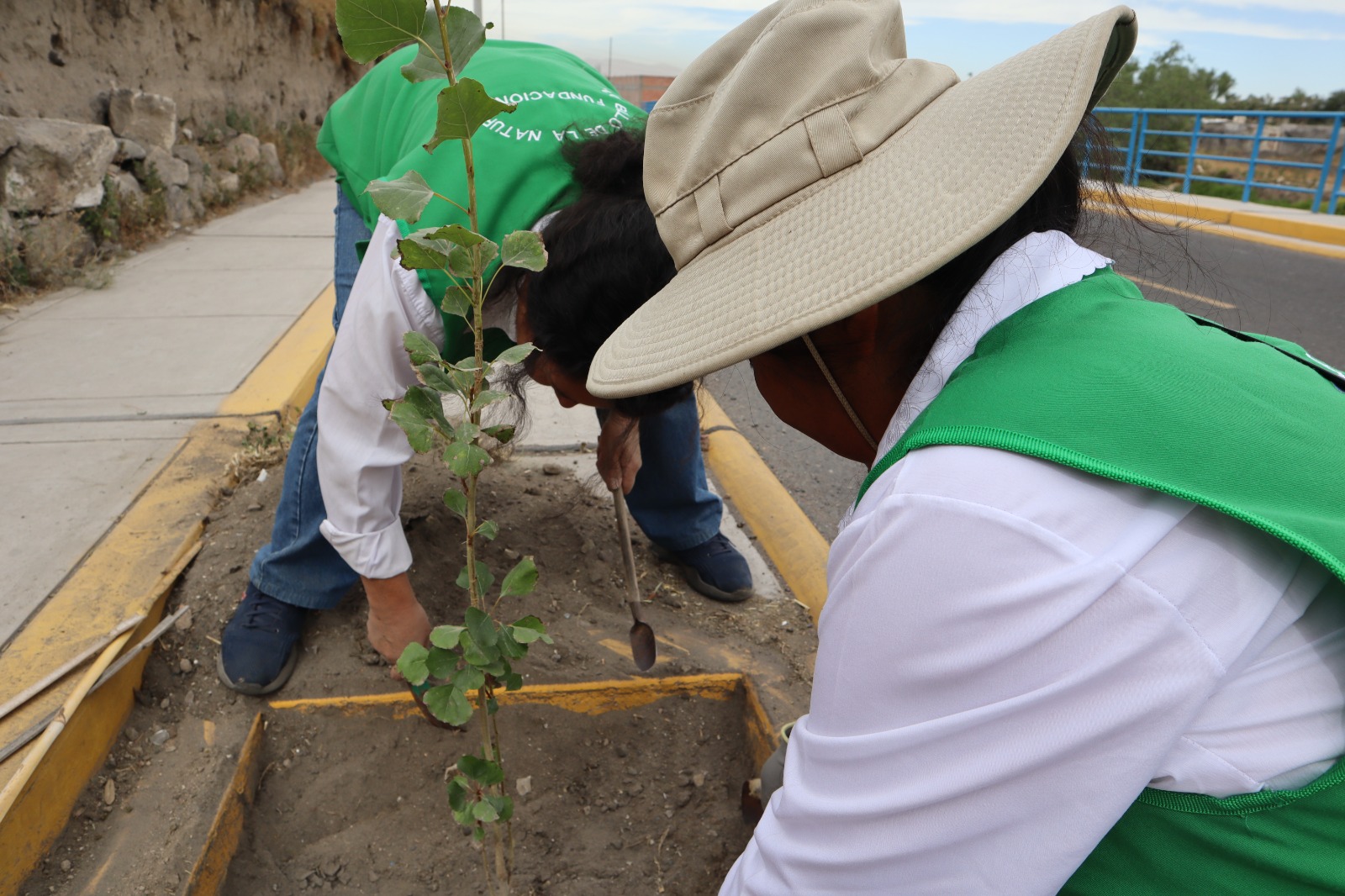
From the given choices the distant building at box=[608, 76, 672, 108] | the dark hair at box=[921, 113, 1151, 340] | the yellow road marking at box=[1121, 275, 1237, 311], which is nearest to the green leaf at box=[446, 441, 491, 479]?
the dark hair at box=[921, 113, 1151, 340]

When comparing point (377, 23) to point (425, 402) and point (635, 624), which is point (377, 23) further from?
point (635, 624)

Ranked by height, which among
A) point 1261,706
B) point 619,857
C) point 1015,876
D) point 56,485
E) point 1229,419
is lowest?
point 619,857

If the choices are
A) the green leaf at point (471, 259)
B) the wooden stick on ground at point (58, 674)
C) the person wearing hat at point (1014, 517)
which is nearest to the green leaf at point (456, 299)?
the green leaf at point (471, 259)

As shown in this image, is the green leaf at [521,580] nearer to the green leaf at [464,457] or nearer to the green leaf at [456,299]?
the green leaf at [464,457]

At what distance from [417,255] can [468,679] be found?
0.53m

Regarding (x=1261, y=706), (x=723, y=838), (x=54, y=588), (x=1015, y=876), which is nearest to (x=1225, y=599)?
(x=1261, y=706)

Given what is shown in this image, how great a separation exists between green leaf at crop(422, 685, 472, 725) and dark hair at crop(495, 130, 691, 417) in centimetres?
54

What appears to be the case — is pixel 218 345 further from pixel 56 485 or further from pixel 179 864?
pixel 179 864

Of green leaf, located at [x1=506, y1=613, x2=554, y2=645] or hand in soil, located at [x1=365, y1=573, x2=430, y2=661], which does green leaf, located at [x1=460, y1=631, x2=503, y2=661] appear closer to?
green leaf, located at [x1=506, y1=613, x2=554, y2=645]

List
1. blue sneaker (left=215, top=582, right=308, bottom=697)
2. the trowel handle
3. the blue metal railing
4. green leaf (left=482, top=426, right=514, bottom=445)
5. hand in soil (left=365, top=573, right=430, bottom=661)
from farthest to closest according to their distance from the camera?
the blue metal railing
the trowel handle
blue sneaker (left=215, top=582, right=308, bottom=697)
hand in soil (left=365, top=573, right=430, bottom=661)
green leaf (left=482, top=426, right=514, bottom=445)

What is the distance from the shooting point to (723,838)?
5.69ft

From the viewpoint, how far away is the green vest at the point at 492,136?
5.20ft

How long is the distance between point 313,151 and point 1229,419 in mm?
12071

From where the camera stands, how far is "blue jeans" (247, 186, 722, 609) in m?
2.04
